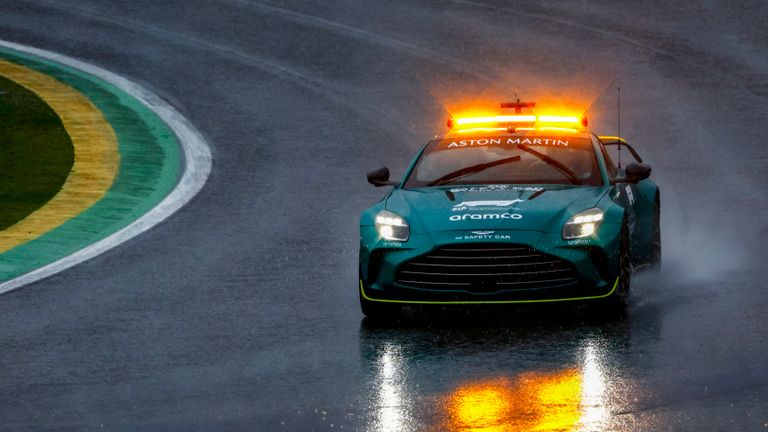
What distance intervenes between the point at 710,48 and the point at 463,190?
47.2 feet

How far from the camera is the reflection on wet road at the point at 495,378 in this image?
30.1 ft

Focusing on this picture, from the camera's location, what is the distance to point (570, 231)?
40.1 feet

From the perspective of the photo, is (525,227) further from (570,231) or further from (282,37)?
(282,37)

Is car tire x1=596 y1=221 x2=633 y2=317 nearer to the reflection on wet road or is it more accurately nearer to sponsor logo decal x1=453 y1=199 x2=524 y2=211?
the reflection on wet road

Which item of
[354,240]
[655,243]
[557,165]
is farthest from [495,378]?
[354,240]

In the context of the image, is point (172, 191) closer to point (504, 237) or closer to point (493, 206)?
point (493, 206)

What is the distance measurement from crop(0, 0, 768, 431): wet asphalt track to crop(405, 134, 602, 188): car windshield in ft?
3.48

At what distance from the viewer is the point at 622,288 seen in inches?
485

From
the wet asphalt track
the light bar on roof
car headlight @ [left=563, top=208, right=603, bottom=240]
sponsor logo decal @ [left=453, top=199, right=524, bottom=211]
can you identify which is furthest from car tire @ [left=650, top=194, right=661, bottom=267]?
sponsor logo decal @ [left=453, top=199, right=524, bottom=211]

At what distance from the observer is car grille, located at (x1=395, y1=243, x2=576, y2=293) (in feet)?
39.3

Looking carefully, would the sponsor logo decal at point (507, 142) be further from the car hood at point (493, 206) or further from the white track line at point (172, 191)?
the white track line at point (172, 191)

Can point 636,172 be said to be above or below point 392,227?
above

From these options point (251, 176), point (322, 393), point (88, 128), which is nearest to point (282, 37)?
point (88, 128)

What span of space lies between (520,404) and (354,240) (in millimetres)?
6594
